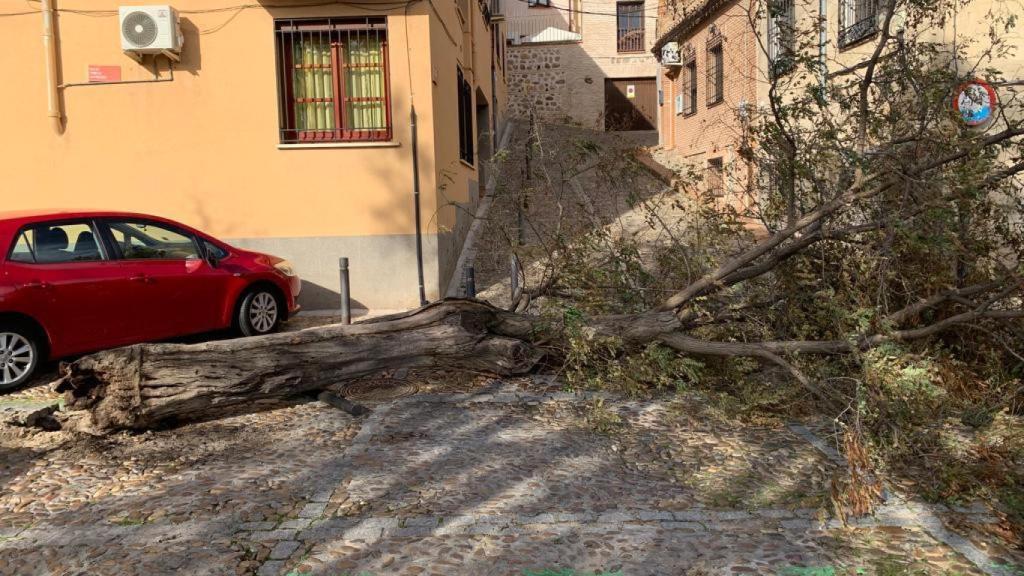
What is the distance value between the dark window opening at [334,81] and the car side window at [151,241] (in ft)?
9.16

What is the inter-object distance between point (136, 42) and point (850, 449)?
926 cm

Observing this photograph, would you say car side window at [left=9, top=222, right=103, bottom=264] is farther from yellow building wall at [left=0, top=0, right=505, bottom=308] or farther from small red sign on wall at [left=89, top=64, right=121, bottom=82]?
small red sign on wall at [left=89, top=64, right=121, bottom=82]

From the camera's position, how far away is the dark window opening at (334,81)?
9.98m

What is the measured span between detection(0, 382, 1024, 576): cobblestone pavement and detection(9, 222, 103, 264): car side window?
188cm

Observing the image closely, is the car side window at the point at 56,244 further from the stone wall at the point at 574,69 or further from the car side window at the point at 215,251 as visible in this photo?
the stone wall at the point at 574,69

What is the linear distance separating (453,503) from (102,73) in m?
8.64

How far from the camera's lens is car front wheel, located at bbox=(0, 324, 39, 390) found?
6.11m

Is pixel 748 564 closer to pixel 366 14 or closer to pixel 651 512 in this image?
pixel 651 512

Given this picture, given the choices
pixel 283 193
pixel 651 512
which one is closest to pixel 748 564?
pixel 651 512

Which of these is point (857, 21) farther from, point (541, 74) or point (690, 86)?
point (541, 74)

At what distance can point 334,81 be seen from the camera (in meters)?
10.1

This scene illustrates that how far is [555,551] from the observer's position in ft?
10.6

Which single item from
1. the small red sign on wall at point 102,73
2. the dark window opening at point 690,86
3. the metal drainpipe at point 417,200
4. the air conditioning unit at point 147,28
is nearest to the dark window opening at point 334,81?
the metal drainpipe at point 417,200

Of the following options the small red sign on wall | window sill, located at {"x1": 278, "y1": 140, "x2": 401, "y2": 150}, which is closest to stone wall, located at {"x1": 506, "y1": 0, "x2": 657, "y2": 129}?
window sill, located at {"x1": 278, "y1": 140, "x2": 401, "y2": 150}
